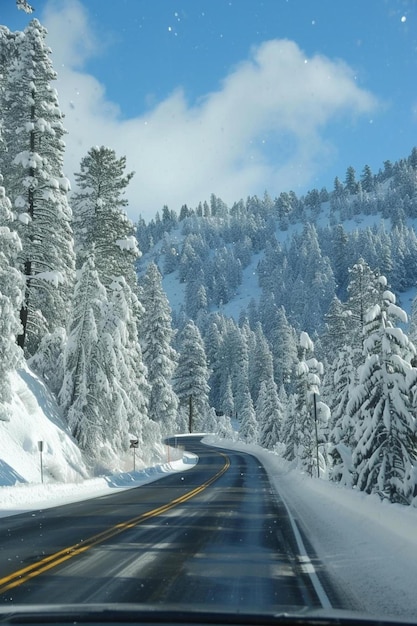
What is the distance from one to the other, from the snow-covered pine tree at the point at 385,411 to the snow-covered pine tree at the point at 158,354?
125 ft

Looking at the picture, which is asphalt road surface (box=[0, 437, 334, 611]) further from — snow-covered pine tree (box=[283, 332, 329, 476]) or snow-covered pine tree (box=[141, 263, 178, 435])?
snow-covered pine tree (box=[141, 263, 178, 435])

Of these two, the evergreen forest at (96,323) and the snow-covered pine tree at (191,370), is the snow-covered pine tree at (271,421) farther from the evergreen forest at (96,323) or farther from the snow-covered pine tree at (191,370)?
the evergreen forest at (96,323)

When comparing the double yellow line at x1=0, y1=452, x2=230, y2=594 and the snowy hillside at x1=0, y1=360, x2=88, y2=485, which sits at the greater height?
the snowy hillside at x1=0, y1=360, x2=88, y2=485

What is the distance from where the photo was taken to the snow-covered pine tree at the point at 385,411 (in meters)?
19.5

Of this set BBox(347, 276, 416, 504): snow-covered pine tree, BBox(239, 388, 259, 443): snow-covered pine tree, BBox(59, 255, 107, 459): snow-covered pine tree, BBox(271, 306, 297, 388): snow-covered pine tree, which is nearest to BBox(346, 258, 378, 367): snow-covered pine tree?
BBox(347, 276, 416, 504): snow-covered pine tree

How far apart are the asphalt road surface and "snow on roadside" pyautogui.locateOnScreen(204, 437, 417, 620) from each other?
1.81ft

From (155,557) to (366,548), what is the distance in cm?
381

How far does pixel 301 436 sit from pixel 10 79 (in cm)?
3122

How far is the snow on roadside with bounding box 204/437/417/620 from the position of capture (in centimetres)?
679

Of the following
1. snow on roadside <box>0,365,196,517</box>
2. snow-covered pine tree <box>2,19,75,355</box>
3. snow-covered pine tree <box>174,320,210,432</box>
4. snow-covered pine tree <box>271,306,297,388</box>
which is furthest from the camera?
snow-covered pine tree <box>271,306,297,388</box>

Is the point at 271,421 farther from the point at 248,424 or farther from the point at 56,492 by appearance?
the point at 56,492

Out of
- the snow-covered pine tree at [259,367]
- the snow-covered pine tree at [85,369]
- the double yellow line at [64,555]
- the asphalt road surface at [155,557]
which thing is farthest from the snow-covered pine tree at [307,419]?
the snow-covered pine tree at [259,367]

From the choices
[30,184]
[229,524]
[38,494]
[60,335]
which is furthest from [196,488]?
[30,184]

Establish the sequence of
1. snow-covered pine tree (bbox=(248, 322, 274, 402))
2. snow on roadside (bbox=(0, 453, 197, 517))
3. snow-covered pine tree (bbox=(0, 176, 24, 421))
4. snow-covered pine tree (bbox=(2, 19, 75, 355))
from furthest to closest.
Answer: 1. snow-covered pine tree (bbox=(248, 322, 274, 402))
2. snow-covered pine tree (bbox=(2, 19, 75, 355))
3. snow-covered pine tree (bbox=(0, 176, 24, 421))
4. snow on roadside (bbox=(0, 453, 197, 517))
